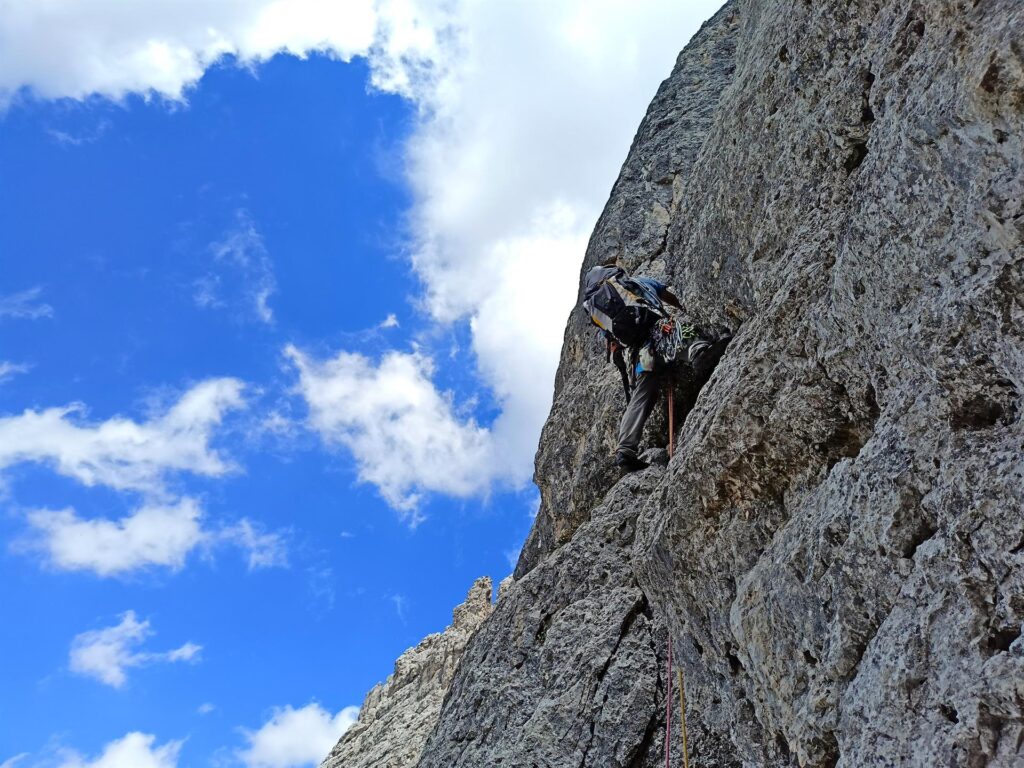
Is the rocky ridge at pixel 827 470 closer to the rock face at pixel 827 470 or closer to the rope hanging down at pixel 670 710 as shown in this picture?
the rock face at pixel 827 470

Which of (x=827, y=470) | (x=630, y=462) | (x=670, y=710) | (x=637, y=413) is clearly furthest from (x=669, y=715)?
(x=637, y=413)

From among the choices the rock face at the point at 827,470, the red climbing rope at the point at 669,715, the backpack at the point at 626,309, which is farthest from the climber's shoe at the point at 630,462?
the red climbing rope at the point at 669,715

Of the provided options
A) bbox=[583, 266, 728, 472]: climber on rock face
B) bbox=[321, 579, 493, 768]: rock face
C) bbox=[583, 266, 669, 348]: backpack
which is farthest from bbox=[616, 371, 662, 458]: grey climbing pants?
bbox=[321, 579, 493, 768]: rock face

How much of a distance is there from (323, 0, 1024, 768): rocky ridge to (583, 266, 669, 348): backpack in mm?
470

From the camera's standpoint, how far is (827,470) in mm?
5957

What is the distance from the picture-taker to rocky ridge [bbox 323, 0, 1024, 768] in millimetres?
4023

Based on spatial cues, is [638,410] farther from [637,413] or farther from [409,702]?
[409,702]

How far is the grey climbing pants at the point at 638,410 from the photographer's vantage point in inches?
415

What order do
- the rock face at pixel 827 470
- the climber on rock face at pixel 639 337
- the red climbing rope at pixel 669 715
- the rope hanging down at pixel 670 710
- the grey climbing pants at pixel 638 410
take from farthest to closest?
1. the grey climbing pants at pixel 638 410
2. the climber on rock face at pixel 639 337
3. the red climbing rope at pixel 669 715
4. the rope hanging down at pixel 670 710
5. the rock face at pixel 827 470

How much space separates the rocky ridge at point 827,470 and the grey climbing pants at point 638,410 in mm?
403

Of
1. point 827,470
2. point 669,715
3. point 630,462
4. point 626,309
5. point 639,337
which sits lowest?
point 669,715

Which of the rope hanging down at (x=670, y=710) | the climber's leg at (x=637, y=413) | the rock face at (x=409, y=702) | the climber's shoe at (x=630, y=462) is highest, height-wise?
the rock face at (x=409, y=702)

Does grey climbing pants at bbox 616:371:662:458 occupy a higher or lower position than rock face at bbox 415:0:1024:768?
higher

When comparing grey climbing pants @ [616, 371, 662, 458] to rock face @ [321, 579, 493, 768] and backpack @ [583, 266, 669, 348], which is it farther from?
rock face @ [321, 579, 493, 768]
